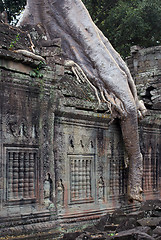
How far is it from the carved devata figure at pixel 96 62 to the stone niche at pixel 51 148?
0.24m

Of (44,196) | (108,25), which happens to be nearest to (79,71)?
(44,196)

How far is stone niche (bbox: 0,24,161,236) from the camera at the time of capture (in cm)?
512

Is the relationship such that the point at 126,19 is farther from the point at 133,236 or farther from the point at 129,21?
the point at 133,236

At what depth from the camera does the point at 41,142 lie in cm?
555

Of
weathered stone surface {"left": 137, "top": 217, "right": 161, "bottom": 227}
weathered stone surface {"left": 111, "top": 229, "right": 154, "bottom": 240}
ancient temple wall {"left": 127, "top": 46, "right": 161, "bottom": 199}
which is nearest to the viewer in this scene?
weathered stone surface {"left": 111, "top": 229, "right": 154, "bottom": 240}

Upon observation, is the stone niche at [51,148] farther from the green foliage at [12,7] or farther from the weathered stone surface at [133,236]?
the green foliage at [12,7]

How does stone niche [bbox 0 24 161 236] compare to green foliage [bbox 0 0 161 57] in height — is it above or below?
below

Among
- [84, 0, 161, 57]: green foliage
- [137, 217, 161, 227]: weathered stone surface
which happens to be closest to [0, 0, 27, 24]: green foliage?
[84, 0, 161, 57]: green foliage

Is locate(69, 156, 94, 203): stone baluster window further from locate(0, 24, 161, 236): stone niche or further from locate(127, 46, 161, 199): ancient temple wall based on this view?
locate(127, 46, 161, 199): ancient temple wall

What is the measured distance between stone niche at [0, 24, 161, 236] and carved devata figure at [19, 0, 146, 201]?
24 cm

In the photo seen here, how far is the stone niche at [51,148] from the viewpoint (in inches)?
202

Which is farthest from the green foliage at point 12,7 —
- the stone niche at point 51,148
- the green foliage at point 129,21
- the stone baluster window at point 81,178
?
the stone baluster window at point 81,178

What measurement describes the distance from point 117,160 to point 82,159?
3.61 ft

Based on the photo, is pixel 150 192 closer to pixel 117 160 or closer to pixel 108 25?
pixel 117 160
